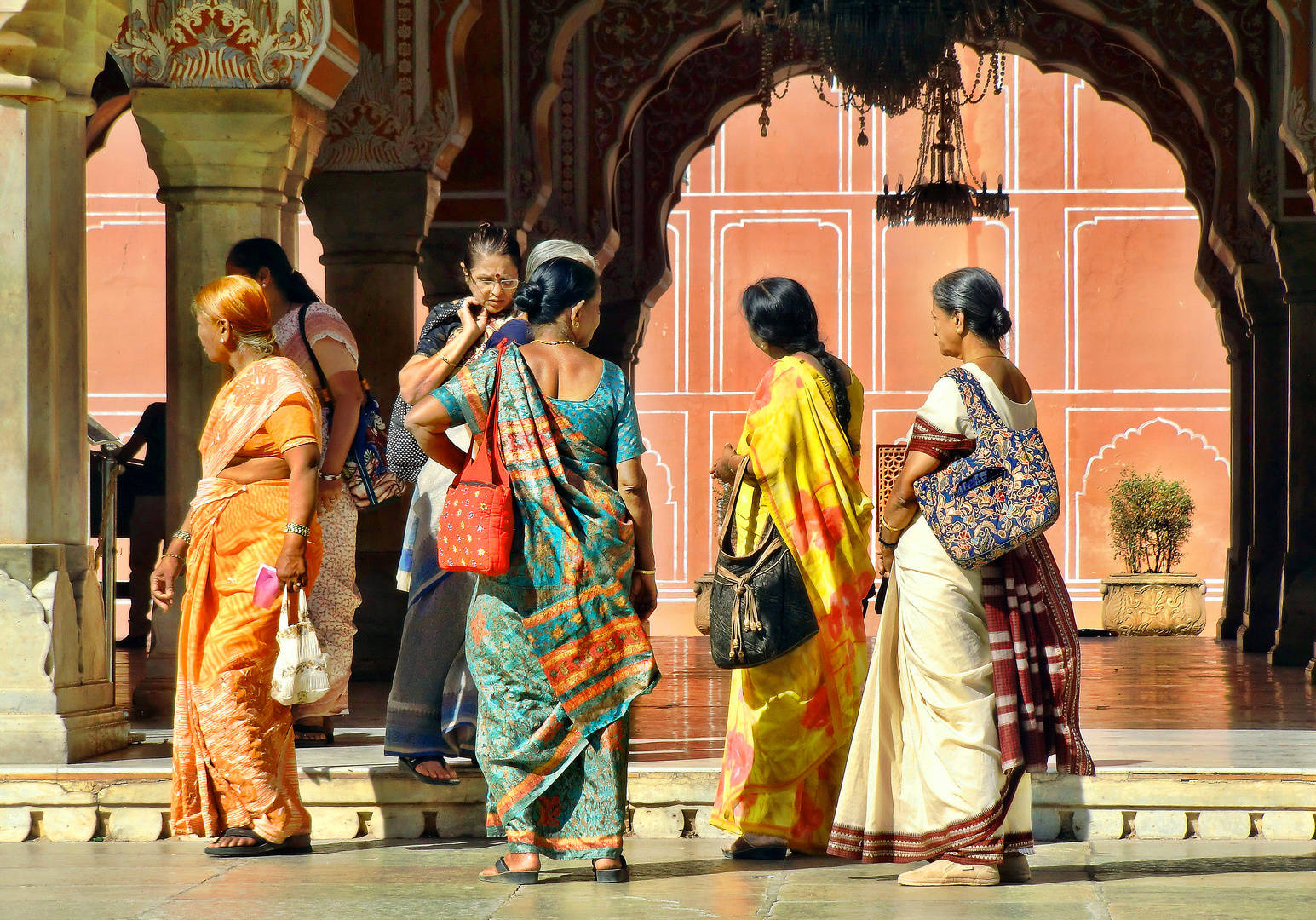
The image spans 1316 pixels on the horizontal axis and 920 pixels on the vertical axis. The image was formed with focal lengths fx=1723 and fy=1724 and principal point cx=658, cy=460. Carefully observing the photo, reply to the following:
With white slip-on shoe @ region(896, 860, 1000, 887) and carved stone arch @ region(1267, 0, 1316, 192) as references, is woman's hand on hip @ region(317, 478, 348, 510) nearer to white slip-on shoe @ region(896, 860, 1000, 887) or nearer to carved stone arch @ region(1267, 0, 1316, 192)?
white slip-on shoe @ region(896, 860, 1000, 887)

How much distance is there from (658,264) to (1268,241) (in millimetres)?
3693

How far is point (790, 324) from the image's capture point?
3.86 meters

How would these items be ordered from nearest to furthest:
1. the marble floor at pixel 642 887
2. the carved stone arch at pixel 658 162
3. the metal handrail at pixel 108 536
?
the marble floor at pixel 642 887 < the metal handrail at pixel 108 536 < the carved stone arch at pixel 658 162

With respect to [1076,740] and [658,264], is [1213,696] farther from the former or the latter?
[658,264]

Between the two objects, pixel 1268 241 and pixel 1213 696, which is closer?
pixel 1213 696

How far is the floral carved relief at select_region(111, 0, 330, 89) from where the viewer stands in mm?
5133

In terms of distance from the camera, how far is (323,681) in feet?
12.2

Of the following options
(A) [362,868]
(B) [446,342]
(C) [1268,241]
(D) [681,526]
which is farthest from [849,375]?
(D) [681,526]

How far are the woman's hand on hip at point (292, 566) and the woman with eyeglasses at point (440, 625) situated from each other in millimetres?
369

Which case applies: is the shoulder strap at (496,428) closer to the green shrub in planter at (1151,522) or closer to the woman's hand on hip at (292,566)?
the woman's hand on hip at (292,566)

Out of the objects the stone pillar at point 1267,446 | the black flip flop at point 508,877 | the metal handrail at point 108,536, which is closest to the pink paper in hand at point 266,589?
the black flip flop at point 508,877

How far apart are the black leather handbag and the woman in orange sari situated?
914 millimetres

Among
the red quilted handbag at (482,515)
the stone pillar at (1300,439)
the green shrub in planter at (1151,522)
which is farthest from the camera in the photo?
the green shrub in planter at (1151,522)

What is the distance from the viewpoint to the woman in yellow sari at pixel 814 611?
3773 millimetres
